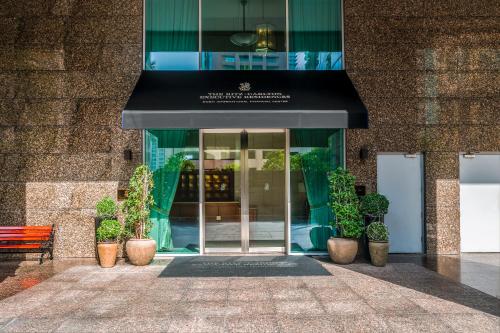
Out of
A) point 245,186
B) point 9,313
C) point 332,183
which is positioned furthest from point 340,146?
point 9,313

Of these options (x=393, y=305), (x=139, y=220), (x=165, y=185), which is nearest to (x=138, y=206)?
(x=139, y=220)

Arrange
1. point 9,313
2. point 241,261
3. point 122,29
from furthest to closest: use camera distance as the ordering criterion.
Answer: point 122,29 → point 241,261 → point 9,313

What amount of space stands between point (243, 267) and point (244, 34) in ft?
17.6

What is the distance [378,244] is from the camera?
8188mm

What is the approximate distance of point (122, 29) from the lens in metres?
9.45

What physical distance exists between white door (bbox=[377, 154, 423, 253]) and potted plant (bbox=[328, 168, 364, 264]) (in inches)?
56.7

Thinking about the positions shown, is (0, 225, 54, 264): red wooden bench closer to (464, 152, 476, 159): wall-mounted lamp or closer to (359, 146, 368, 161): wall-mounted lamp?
(359, 146, 368, 161): wall-mounted lamp

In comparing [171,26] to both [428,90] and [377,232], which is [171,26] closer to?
[428,90]

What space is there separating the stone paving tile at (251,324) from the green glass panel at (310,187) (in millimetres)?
4282

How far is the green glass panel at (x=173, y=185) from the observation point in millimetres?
9349

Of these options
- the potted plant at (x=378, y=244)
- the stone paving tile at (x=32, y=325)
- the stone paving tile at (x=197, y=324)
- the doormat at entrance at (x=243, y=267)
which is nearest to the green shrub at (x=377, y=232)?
the potted plant at (x=378, y=244)

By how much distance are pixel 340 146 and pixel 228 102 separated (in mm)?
3056

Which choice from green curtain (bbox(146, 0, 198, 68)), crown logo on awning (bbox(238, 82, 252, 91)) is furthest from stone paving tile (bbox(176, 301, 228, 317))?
green curtain (bbox(146, 0, 198, 68))

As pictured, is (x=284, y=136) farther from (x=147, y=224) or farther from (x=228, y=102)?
(x=147, y=224)
